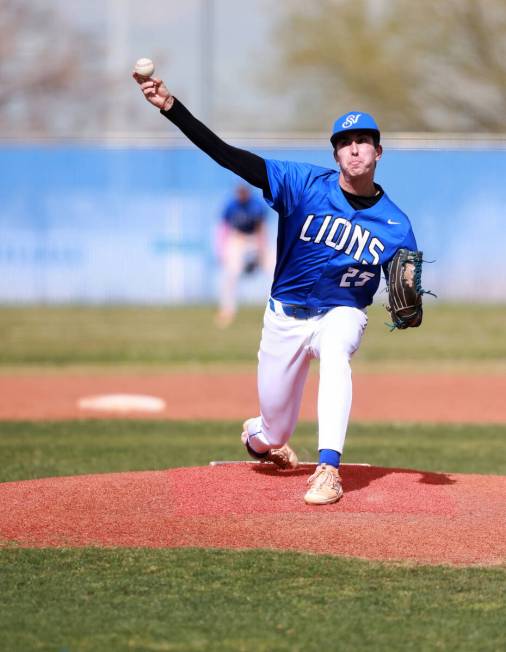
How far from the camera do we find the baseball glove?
561 centimetres

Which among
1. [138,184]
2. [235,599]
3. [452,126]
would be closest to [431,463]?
[235,599]

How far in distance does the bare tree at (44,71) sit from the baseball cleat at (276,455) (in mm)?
20886

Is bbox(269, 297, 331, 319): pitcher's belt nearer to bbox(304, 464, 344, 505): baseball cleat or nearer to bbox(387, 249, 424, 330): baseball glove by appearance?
bbox(387, 249, 424, 330): baseball glove

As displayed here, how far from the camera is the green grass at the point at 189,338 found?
50.3ft

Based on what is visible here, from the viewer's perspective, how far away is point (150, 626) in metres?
4.05

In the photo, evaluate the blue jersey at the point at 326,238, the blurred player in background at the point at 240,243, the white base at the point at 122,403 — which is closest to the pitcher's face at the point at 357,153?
the blue jersey at the point at 326,238

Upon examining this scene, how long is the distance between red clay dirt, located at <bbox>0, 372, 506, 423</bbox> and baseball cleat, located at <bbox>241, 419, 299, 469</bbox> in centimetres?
430

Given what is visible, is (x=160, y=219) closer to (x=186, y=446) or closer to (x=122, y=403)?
(x=122, y=403)

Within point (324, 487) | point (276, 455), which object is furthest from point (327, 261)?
point (276, 455)

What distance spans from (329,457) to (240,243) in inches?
568

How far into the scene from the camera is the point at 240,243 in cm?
1991

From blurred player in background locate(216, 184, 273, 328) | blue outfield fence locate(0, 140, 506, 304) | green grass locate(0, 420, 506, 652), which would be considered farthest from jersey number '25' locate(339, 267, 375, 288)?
blue outfield fence locate(0, 140, 506, 304)

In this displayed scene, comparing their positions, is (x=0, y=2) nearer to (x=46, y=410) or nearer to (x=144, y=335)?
(x=144, y=335)

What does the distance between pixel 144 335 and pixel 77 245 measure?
3707mm
